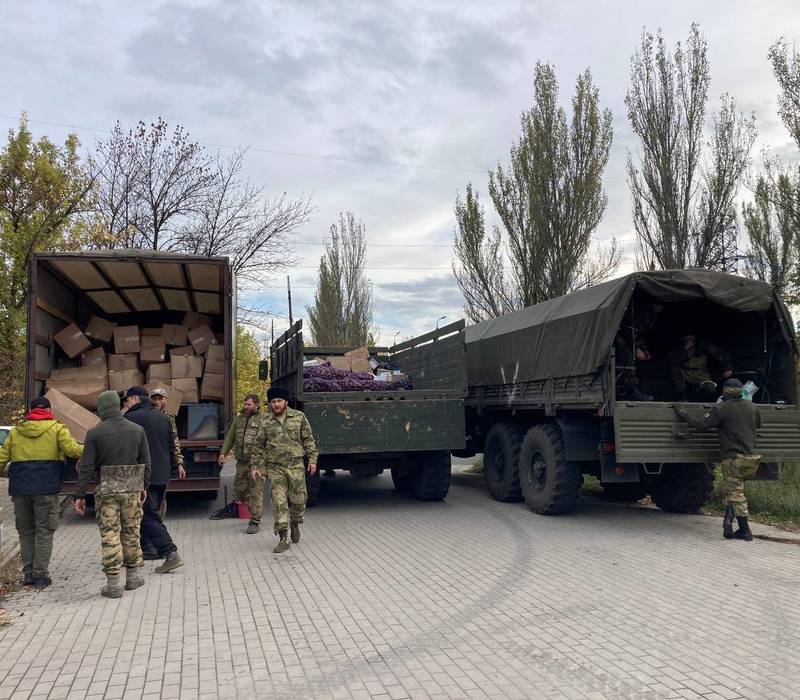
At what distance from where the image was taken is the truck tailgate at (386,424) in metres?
9.92

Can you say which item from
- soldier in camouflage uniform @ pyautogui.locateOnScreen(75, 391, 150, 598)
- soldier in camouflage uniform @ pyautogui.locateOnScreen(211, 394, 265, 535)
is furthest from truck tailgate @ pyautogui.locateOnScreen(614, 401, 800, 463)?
soldier in camouflage uniform @ pyautogui.locateOnScreen(75, 391, 150, 598)

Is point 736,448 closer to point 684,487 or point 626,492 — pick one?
point 684,487

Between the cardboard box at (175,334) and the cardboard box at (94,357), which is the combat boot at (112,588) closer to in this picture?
the cardboard box at (94,357)

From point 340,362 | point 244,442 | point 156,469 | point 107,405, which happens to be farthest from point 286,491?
point 340,362

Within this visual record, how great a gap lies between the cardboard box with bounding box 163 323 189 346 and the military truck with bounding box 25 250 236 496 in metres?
0.44

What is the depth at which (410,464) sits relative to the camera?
37.1 ft

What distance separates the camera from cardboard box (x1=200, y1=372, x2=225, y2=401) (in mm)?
10828

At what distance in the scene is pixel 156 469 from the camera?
711 cm

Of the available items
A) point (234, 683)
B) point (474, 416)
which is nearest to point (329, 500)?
point (474, 416)

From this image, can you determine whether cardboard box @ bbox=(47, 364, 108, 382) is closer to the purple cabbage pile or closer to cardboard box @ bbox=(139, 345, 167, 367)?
cardboard box @ bbox=(139, 345, 167, 367)

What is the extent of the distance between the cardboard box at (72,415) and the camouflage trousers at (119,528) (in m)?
3.56

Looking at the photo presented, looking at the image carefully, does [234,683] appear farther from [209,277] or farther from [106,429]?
[209,277]

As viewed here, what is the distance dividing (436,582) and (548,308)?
5204mm

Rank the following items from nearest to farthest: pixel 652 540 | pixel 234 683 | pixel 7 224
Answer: pixel 234 683 < pixel 652 540 < pixel 7 224
